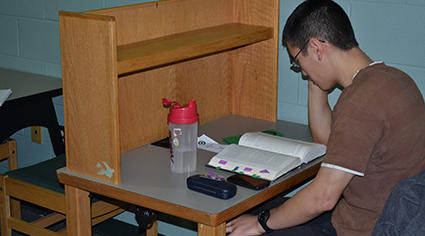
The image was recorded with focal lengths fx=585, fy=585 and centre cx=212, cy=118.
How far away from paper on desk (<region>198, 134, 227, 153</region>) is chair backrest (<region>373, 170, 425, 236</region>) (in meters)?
0.71

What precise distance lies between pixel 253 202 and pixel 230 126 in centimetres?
72

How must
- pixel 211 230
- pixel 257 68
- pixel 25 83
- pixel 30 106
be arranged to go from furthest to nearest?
pixel 25 83 < pixel 30 106 < pixel 257 68 < pixel 211 230

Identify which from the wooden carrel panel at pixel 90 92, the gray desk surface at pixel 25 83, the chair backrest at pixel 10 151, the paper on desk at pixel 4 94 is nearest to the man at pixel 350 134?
the wooden carrel panel at pixel 90 92

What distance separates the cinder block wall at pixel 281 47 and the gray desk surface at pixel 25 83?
8 cm

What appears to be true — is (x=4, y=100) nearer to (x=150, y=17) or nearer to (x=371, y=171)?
(x=150, y=17)

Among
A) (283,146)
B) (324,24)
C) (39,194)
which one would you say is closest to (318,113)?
(283,146)

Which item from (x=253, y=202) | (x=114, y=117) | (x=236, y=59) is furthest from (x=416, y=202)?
(x=236, y=59)

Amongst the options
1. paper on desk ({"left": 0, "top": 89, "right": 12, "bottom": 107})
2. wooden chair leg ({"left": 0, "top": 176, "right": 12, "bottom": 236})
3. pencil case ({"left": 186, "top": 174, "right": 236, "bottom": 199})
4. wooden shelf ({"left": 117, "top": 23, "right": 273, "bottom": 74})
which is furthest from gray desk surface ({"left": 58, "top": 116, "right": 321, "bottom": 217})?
paper on desk ({"left": 0, "top": 89, "right": 12, "bottom": 107})

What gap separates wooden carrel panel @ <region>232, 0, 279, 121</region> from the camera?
2319mm

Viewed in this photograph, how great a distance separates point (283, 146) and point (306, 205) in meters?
0.35

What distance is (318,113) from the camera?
7.05 ft

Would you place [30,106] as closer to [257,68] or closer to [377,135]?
[257,68]

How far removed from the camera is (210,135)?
7.22ft

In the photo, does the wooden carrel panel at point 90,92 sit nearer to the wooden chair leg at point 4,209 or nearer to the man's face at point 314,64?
the man's face at point 314,64
